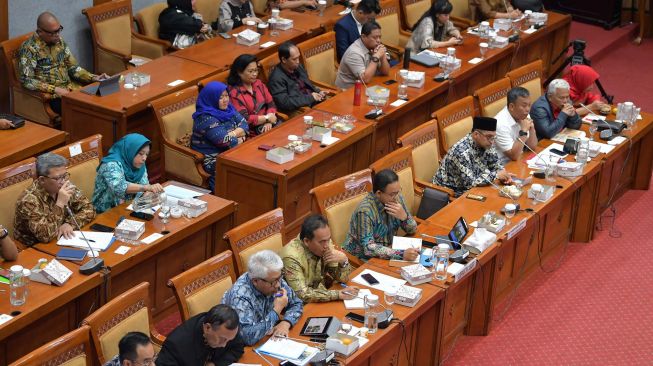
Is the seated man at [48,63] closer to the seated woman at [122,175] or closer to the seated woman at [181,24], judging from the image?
the seated woman at [181,24]

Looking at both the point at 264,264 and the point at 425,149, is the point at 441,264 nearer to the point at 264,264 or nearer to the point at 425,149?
the point at 264,264

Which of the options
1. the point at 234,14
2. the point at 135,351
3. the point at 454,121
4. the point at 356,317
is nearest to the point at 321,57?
the point at 234,14

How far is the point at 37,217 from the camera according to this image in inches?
250

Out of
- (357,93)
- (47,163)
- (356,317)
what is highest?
(47,163)

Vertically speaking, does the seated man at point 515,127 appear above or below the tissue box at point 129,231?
above

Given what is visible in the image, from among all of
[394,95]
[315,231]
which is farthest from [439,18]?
[315,231]

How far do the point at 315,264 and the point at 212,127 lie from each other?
2.06 metres

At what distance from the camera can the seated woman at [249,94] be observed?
833 centimetres

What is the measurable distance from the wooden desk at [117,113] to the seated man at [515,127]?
8.35 feet

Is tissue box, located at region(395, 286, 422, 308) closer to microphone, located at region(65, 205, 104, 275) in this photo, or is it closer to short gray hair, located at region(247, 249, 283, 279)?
short gray hair, located at region(247, 249, 283, 279)

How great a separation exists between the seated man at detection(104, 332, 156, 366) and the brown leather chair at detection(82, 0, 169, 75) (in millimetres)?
4840

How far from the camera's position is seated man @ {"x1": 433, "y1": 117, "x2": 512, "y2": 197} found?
7.64 meters

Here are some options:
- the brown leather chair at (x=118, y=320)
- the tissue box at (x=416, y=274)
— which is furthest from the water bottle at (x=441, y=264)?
the brown leather chair at (x=118, y=320)

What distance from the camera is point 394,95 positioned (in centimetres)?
906
